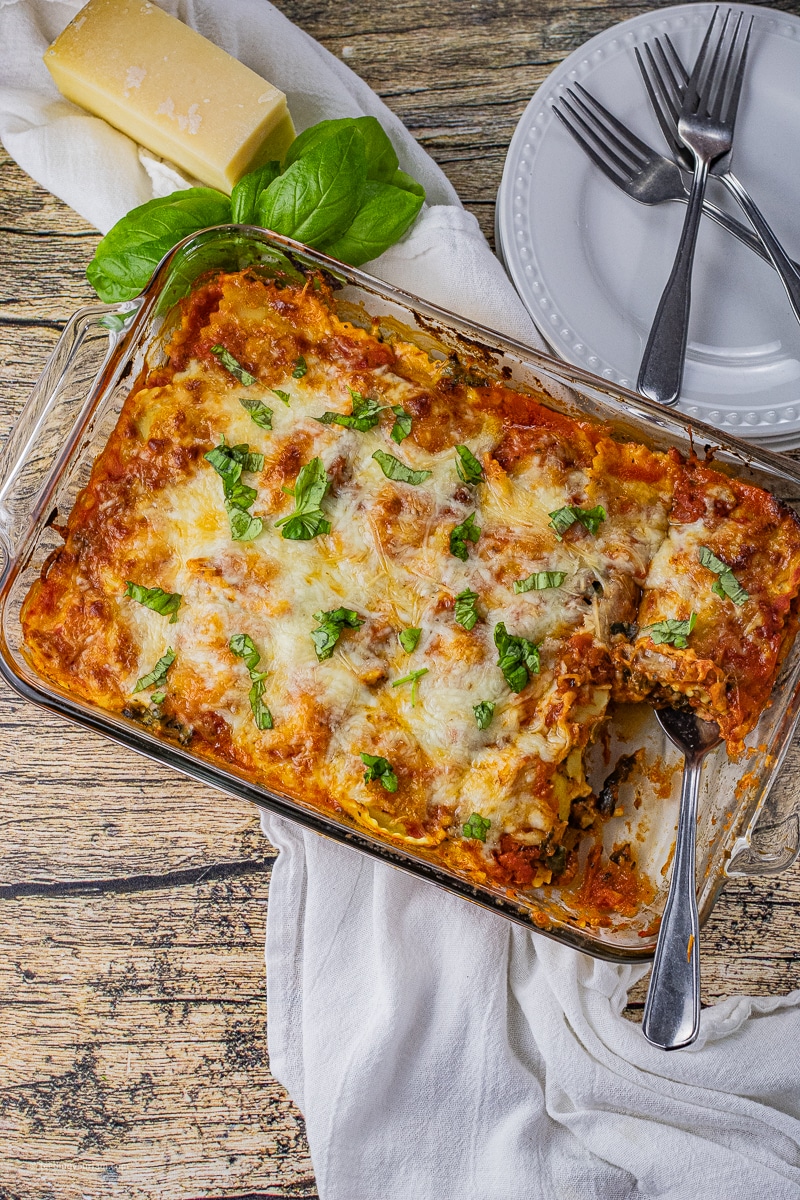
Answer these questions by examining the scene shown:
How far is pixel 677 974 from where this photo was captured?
2.28m

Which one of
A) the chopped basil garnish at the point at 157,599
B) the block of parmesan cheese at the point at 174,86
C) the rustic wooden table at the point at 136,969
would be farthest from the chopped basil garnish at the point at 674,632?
the block of parmesan cheese at the point at 174,86

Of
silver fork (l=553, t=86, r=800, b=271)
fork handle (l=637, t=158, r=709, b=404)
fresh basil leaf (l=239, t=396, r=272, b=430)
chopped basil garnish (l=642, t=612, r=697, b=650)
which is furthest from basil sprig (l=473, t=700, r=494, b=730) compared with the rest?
silver fork (l=553, t=86, r=800, b=271)

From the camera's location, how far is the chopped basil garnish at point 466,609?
2.26 meters

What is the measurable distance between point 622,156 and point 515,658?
157 cm

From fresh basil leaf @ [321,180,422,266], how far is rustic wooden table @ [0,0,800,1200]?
87 cm

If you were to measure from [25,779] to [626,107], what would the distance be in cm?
265

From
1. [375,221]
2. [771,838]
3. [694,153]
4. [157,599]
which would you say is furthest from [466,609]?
[694,153]

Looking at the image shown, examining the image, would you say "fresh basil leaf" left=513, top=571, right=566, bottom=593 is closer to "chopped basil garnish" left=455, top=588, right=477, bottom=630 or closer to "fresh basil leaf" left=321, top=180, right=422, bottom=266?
"chopped basil garnish" left=455, top=588, right=477, bottom=630

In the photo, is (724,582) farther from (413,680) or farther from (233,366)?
(233,366)

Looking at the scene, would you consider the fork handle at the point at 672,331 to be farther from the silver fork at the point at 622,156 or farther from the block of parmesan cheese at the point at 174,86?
the block of parmesan cheese at the point at 174,86

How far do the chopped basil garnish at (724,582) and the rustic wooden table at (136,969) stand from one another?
0.95 m

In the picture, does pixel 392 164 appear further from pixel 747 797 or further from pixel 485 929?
pixel 485 929

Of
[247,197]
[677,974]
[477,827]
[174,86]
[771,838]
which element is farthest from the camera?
[174,86]

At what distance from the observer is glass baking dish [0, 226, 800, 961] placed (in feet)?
7.50
